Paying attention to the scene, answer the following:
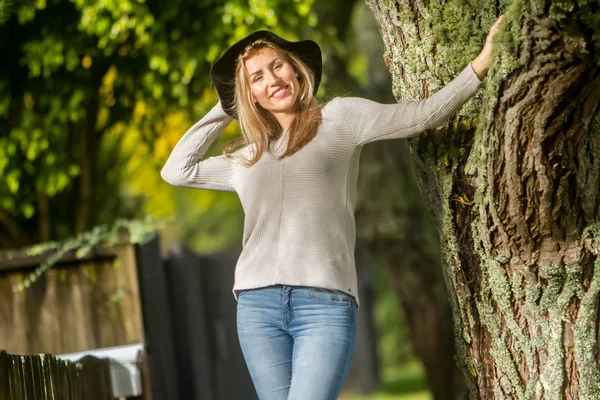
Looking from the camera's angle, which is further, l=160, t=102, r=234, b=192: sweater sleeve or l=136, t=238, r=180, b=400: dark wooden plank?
l=136, t=238, r=180, b=400: dark wooden plank

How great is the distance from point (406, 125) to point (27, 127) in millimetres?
4604

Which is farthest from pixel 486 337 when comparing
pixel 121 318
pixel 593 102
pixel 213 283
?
pixel 213 283

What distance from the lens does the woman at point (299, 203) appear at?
10.0ft

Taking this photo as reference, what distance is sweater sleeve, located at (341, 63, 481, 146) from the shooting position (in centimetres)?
304

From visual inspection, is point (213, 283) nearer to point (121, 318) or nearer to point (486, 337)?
point (121, 318)

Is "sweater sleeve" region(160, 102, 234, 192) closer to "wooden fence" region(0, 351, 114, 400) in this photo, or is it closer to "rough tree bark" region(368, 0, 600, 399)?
"rough tree bark" region(368, 0, 600, 399)

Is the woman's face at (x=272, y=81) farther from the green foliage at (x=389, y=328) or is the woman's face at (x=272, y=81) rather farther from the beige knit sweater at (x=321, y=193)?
the green foliage at (x=389, y=328)

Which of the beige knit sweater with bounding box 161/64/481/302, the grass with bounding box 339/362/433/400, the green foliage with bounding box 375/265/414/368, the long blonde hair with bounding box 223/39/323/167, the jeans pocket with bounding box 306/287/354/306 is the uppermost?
the long blonde hair with bounding box 223/39/323/167

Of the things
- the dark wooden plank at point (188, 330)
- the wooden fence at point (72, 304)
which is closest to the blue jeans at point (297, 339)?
the wooden fence at point (72, 304)

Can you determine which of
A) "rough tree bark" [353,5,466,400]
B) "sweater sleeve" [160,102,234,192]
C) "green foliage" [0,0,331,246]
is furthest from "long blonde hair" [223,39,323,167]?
"rough tree bark" [353,5,466,400]

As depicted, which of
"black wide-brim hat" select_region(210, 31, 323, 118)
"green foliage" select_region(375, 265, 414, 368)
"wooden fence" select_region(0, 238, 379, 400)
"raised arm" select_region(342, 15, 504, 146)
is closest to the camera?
"raised arm" select_region(342, 15, 504, 146)

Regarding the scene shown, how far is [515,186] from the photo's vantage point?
3049 millimetres

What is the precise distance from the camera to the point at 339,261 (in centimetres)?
310

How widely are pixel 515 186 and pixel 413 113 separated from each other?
38 cm
